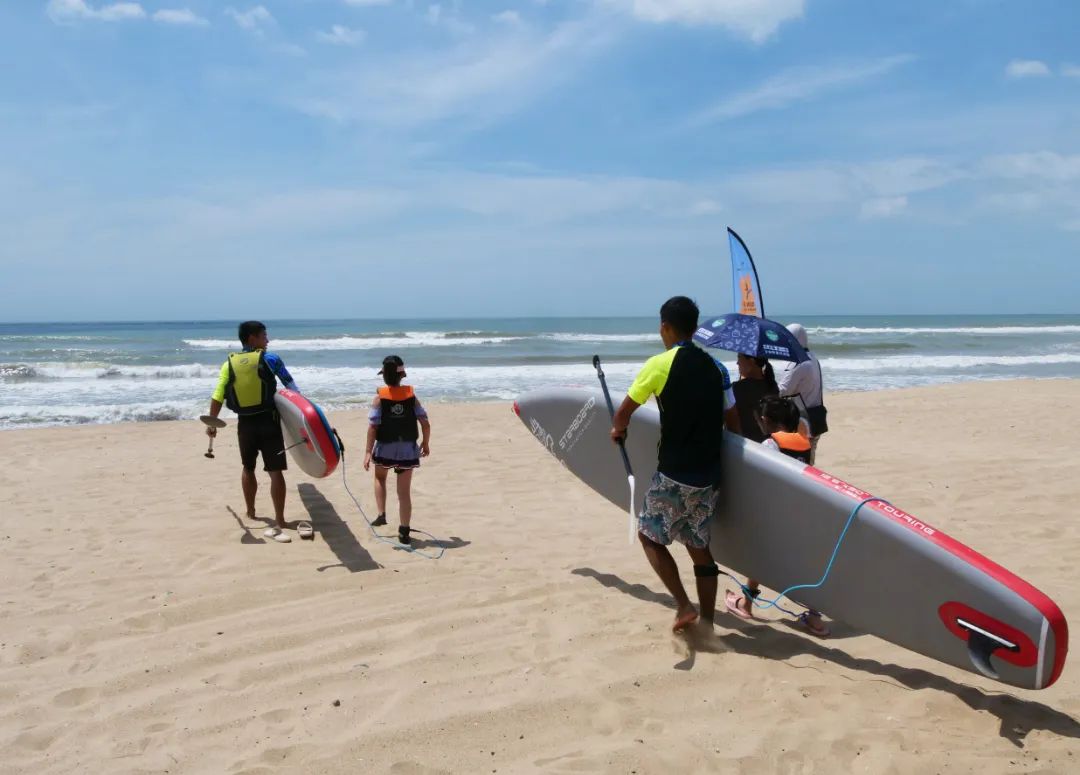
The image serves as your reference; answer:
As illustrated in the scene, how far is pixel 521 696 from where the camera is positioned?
2904mm

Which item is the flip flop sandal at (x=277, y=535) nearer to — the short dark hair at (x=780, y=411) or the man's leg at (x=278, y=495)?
the man's leg at (x=278, y=495)

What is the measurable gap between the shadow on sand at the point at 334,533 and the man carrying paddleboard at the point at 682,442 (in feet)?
6.31

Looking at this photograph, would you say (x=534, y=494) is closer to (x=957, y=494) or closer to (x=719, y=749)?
(x=957, y=494)

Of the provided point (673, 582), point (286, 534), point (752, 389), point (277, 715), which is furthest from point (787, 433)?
point (286, 534)

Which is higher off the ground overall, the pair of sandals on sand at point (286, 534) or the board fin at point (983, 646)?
the board fin at point (983, 646)

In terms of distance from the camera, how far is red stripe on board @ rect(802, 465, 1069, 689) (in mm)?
2613

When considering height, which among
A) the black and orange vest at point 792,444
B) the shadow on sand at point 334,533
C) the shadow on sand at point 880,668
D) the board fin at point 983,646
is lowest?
the shadow on sand at point 880,668

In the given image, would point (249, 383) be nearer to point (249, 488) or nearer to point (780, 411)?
point (249, 488)

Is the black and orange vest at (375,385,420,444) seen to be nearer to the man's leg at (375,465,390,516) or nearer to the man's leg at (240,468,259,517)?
the man's leg at (375,465,390,516)

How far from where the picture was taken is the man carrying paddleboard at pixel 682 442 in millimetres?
3215

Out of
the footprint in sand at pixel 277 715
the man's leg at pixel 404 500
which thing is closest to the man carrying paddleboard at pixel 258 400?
the man's leg at pixel 404 500

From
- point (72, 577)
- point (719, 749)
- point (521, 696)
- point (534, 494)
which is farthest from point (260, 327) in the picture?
point (719, 749)

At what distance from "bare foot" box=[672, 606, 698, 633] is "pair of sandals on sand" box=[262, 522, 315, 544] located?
8.81 ft

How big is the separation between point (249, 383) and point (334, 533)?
1161mm
